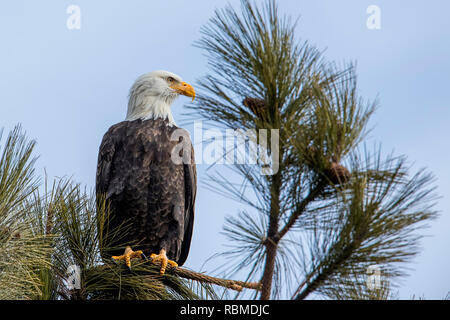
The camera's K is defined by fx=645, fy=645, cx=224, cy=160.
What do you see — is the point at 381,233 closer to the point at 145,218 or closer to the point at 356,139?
the point at 356,139

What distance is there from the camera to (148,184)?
4547 mm

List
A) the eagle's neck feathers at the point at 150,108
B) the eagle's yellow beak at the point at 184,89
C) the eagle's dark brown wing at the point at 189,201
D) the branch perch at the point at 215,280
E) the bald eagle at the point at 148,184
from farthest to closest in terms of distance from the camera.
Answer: the eagle's yellow beak at the point at 184,89 → the eagle's neck feathers at the point at 150,108 → the eagle's dark brown wing at the point at 189,201 → the bald eagle at the point at 148,184 → the branch perch at the point at 215,280

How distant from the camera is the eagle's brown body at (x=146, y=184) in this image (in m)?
4.52

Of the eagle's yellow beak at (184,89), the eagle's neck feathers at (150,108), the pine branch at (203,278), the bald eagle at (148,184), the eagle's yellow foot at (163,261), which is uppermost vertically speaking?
the eagle's yellow beak at (184,89)

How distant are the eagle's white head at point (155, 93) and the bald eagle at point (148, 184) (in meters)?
0.07

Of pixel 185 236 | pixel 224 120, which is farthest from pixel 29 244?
pixel 185 236

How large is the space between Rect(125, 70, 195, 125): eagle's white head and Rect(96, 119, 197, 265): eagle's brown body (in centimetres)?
24

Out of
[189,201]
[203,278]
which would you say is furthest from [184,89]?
[203,278]

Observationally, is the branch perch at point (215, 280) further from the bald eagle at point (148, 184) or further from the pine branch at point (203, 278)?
the bald eagle at point (148, 184)

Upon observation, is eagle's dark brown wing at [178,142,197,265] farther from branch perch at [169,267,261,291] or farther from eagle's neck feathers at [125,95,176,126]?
branch perch at [169,267,261,291]

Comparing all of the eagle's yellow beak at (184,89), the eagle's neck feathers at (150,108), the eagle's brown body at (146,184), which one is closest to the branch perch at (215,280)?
the eagle's brown body at (146,184)

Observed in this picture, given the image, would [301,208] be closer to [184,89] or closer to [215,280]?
[215,280]

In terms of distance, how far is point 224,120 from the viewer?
3.35m
